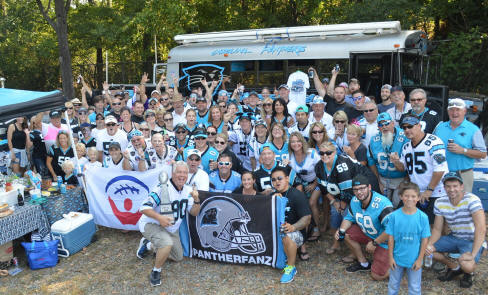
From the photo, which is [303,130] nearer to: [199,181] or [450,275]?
[199,181]

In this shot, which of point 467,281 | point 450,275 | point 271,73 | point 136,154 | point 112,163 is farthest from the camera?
point 271,73

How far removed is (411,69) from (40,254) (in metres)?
9.49

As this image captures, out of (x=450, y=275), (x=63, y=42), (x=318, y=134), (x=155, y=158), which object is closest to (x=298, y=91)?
(x=318, y=134)

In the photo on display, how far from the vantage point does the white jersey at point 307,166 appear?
584cm

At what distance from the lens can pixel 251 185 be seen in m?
5.34

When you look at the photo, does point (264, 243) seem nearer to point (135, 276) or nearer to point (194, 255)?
point (194, 255)

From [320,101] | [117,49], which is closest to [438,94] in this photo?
[320,101]

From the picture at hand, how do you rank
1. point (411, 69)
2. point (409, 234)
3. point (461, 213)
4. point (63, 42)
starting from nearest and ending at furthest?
point (409, 234), point (461, 213), point (411, 69), point (63, 42)

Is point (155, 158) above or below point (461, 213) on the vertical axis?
above

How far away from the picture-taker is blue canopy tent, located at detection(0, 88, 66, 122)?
19.1ft

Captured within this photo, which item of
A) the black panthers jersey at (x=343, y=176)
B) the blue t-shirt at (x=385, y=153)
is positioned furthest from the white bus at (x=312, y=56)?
the black panthers jersey at (x=343, y=176)

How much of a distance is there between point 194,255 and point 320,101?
131 inches

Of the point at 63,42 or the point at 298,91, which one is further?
the point at 63,42

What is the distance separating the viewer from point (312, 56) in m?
11.0
